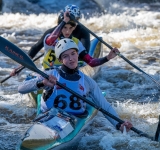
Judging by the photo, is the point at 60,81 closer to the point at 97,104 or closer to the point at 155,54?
the point at 97,104

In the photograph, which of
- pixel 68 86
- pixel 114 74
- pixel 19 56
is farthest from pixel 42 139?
pixel 114 74

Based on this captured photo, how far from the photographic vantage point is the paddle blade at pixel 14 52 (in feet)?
14.8

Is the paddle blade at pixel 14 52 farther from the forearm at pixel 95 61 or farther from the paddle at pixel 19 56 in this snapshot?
the forearm at pixel 95 61

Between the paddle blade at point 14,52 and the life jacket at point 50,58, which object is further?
the life jacket at point 50,58

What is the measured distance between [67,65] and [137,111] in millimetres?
2111

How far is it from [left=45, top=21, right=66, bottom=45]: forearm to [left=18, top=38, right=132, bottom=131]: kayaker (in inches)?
52.4

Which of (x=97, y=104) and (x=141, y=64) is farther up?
(x=97, y=104)

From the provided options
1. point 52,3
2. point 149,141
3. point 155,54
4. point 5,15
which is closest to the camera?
point 149,141

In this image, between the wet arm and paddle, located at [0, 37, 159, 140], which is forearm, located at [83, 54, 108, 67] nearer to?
the wet arm

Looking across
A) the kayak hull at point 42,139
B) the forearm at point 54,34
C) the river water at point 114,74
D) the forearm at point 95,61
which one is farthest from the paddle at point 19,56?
the forearm at point 54,34

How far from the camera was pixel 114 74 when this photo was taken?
8750 millimetres

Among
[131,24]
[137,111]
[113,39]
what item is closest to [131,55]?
[113,39]

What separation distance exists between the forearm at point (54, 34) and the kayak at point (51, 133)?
162 cm

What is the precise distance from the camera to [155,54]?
1031 centimetres
